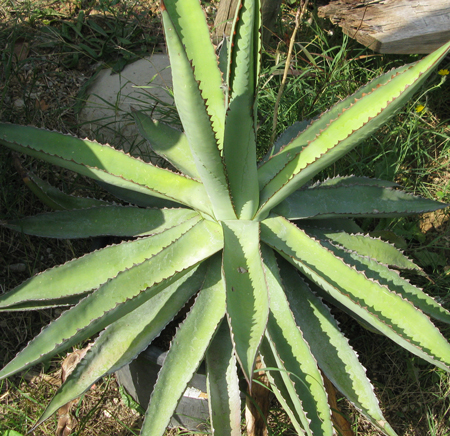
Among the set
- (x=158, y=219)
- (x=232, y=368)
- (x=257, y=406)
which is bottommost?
(x=257, y=406)

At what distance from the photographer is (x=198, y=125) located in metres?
1.03

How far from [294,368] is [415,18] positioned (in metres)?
1.72

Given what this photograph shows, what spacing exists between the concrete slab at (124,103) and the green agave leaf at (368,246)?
98cm

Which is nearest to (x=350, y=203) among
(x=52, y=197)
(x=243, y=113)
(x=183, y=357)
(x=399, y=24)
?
(x=243, y=113)

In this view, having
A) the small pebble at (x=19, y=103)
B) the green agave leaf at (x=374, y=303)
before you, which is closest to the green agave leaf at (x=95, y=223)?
the green agave leaf at (x=374, y=303)

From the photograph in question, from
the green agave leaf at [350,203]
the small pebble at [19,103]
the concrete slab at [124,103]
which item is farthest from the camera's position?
the small pebble at [19,103]

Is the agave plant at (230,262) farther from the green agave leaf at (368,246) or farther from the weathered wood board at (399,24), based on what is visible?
the weathered wood board at (399,24)

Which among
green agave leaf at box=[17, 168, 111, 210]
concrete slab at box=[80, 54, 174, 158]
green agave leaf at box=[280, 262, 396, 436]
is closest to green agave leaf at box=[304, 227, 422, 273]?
green agave leaf at box=[280, 262, 396, 436]

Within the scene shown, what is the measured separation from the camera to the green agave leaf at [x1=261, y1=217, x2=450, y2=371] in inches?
45.1

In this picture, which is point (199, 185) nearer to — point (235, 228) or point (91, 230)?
point (235, 228)

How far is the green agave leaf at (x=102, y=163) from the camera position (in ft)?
4.31

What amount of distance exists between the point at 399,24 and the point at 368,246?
1194 millimetres

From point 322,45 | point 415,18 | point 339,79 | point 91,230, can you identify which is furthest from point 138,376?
point 415,18

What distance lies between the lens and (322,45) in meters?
2.35
